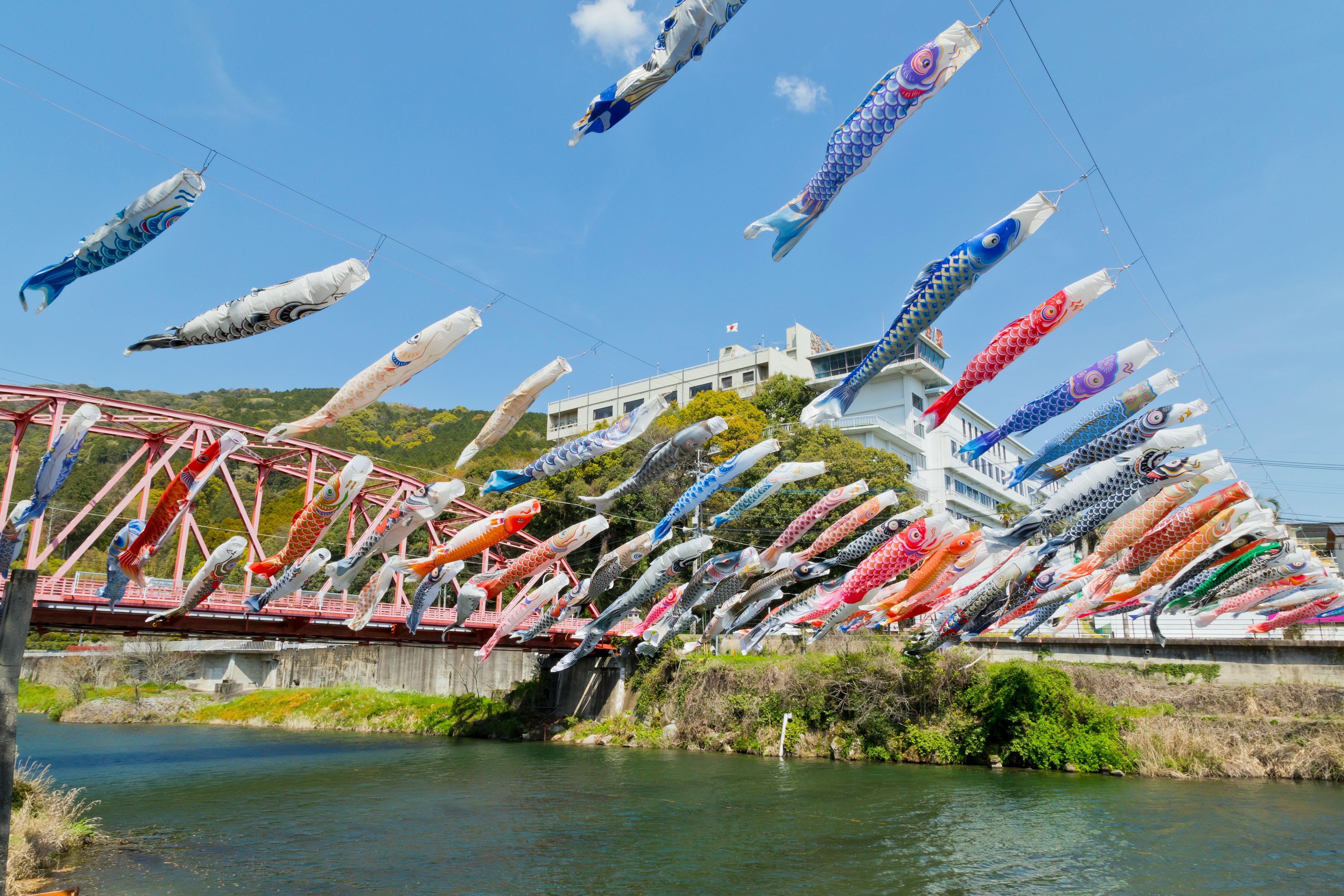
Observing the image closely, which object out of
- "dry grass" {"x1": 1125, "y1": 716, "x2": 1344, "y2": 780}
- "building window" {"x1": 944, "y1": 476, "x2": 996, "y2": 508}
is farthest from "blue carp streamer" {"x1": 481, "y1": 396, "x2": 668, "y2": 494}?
"building window" {"x1": 944, "y1": 476, "x2": 996, "y2": 508}

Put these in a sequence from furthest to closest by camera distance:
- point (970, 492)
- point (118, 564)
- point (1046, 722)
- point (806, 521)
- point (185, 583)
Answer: point (970, 492), point (185, 583), point (1046, 722), point (806, 521), point (118, 564)

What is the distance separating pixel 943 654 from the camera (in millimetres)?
27609

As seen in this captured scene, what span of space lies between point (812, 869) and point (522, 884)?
4.66m

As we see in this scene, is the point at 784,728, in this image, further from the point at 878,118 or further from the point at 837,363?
the point at 837,363

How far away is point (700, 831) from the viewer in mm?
17047

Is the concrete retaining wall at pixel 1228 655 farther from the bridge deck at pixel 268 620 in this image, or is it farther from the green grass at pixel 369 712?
the green grass at pixel 369 712

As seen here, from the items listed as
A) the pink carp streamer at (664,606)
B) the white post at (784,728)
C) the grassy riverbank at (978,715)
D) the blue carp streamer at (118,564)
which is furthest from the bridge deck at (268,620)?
the white post at (784,728)

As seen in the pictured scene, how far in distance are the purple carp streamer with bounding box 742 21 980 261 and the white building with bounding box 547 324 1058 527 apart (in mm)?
39555

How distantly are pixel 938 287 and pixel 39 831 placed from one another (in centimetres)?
1593

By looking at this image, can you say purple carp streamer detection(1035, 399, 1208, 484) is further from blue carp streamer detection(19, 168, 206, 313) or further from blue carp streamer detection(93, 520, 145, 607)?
blue carp streamer detection(93, 520, 145, 607)

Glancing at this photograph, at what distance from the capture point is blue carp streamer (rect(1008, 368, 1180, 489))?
14.1 m

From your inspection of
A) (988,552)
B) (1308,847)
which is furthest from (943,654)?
(1308,847)

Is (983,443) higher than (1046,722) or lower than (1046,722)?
higher

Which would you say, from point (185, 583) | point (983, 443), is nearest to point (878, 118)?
point (983, 443)
